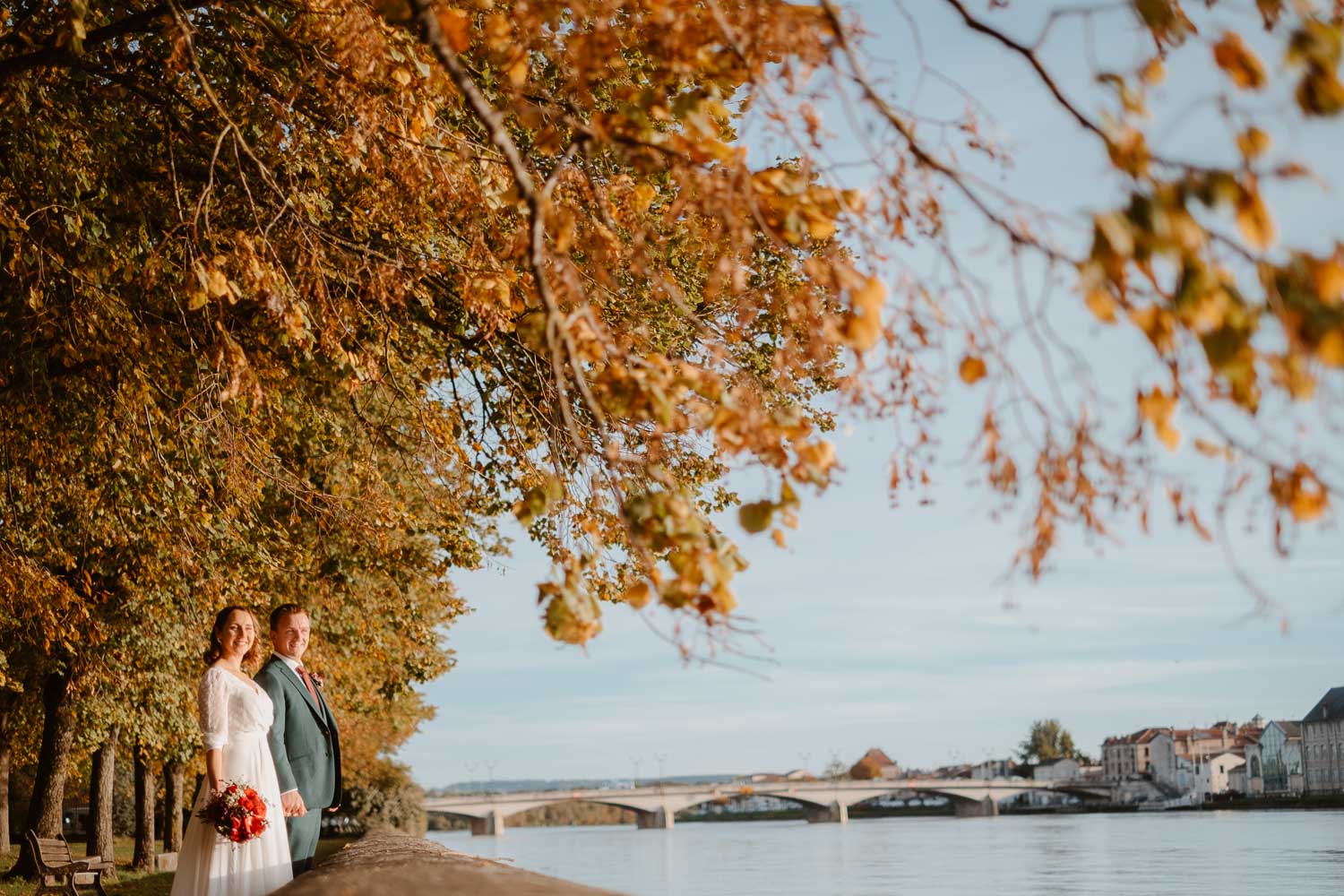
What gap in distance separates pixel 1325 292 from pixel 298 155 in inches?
278

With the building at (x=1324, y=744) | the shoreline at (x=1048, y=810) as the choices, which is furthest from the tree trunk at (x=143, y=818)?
the building at (x=1324, y=744)

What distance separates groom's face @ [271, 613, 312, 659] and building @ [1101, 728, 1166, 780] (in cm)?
14421

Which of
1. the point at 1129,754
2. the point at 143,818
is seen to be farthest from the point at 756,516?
the point at 1129,754

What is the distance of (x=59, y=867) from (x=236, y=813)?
1111 centimetres

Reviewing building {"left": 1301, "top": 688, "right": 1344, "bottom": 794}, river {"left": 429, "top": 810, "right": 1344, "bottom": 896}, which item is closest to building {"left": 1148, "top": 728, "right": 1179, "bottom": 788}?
building {"left": 1301, "top": 688, "right": 1344, "bottom": 794}

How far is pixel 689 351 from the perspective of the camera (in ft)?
31.7

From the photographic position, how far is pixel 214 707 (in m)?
5.94

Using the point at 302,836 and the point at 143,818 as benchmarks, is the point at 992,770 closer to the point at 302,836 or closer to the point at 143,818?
the point at 143,818

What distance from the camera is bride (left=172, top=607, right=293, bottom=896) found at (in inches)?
234

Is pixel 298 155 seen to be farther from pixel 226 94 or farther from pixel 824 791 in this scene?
pixel 824 791

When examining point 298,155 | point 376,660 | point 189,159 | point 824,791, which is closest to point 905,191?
point 298,155

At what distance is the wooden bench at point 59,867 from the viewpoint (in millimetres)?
15164

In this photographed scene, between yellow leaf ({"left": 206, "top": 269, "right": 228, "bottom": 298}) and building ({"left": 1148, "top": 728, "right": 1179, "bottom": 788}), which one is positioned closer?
yellow leaf ({"left": 206, "top": 269, "right": 228, "bottom": 298})

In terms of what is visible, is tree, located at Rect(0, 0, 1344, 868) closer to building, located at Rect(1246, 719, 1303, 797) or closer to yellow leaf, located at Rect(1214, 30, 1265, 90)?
yellow leaf, located at Rect(1214, 30, 1265, 90)
